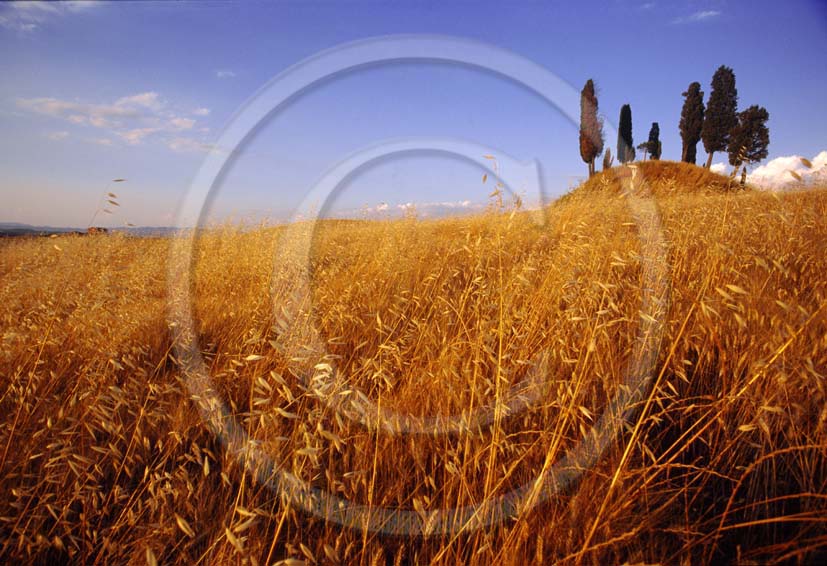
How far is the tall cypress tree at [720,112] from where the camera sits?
2764cm

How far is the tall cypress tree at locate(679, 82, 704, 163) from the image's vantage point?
28688mm

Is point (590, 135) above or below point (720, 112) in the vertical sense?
below

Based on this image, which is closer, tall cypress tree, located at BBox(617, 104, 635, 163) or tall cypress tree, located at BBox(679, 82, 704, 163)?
tall cypress tree, located at BBox(617, 104, 635, 163)

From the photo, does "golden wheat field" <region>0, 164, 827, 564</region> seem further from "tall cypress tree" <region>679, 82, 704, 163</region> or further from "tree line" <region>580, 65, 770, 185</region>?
"tall cypress tree" <region>679, 82, 704, 163</region>

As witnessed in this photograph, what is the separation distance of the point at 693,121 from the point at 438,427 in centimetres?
3713

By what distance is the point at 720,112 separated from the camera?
27969 mm

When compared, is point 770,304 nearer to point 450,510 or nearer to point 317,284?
point 450,510

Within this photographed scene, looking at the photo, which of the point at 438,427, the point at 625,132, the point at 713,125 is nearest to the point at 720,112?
the point at 713,125

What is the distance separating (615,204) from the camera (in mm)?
5469

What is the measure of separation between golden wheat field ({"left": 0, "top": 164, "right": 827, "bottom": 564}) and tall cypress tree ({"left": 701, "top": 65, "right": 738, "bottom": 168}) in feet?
110

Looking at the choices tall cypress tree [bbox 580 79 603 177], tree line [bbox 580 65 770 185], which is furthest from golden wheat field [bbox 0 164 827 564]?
tree line [bbox 580 65 770 185]

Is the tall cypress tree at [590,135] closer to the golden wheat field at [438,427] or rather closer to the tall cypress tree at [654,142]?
the tall cypress tree at [654,142]

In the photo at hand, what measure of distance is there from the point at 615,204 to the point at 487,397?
4.98 metres

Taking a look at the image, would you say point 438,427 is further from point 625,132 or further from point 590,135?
point 625,132
